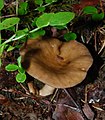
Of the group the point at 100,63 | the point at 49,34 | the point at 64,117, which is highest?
the point at 49,34

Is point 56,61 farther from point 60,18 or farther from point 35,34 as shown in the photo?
point 60,18

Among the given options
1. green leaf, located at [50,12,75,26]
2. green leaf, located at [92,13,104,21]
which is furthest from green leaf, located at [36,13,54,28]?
green leaf, located at [92,13,104,21]

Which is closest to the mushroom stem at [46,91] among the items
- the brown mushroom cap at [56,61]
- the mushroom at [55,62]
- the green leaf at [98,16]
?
the mushroom at [55,62]

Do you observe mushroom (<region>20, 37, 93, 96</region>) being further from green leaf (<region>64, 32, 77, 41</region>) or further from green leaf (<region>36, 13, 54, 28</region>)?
green leaf (<region>36, 13, 54, 28</region>)

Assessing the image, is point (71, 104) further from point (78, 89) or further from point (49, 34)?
point (49, 34)

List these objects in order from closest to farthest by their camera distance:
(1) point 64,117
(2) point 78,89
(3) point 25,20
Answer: (1) point 64,117
(2) point 78,89
(3) point 25,20

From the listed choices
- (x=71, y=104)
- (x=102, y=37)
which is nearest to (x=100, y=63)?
(x=102, y=37)

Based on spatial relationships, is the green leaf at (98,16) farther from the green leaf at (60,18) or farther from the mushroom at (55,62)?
the green leaf at (60,18)

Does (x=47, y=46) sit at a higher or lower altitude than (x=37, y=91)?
higher

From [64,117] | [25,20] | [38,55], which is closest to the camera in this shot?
[38,55]
